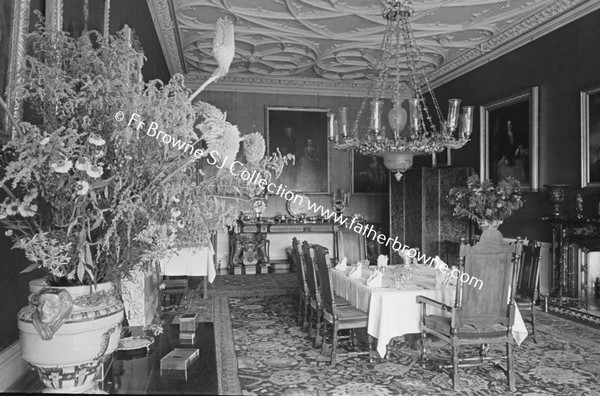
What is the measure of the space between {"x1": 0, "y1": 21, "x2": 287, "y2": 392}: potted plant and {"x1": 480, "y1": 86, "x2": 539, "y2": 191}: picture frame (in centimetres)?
660

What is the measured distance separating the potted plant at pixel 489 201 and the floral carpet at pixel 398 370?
212cm

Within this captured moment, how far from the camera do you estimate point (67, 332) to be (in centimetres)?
142

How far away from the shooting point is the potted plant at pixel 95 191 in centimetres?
142

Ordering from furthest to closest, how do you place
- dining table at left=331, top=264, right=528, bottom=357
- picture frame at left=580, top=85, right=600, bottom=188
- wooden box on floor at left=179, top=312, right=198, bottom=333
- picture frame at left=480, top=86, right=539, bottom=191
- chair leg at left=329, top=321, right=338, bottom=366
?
picture frame at left=480, top=86, right=539, bottom=191 < picture frame at left=580, top=85, right=600, bottom=188 < chair leg at left=329, top=321, right=338, bottom=366 < dining table at left=331, top=264, right=528, bottom=357 < wooden box on floor at left=179, top=312, right=198, bottom=333

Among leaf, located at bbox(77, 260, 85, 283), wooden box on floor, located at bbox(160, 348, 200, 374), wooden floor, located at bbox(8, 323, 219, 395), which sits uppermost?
leaf, located at bbox(77, 260, 85, 283)

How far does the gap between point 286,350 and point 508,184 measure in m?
4.30

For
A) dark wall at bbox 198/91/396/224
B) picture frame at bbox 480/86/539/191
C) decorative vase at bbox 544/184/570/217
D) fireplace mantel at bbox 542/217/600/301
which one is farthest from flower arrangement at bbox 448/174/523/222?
dark wall at bbox 198/91/396/224

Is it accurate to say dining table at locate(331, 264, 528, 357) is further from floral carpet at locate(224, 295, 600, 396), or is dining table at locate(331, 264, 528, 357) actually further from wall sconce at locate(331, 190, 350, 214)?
wall sconce at locate(331, 190, 350, 214)

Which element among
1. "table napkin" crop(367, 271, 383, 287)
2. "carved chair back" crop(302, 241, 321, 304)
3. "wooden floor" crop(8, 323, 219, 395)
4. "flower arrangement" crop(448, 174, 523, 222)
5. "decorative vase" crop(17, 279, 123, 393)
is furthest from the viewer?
"flower arrangement" crop(448, 174, 523, 222)

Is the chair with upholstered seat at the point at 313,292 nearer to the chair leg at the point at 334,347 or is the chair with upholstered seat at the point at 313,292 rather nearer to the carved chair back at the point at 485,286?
the chair leg at the point at 334,347

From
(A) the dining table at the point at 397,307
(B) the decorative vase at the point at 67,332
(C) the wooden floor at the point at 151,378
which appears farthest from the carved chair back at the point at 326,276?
(B) the decorative vase at the point at 67,332

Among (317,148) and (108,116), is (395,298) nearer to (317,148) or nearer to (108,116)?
(108,116)

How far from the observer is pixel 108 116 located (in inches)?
62.3

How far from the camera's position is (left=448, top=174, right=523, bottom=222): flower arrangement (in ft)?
23.3
